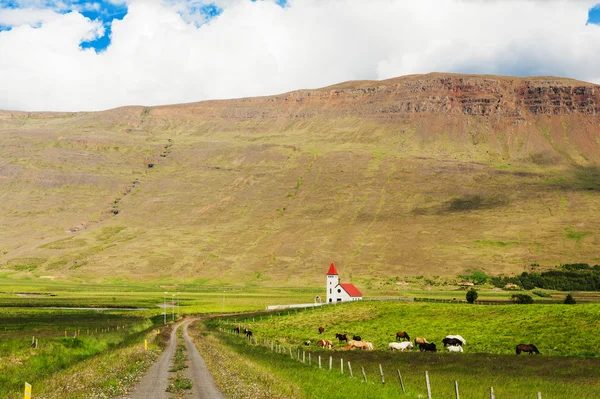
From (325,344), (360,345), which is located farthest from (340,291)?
(360,345)

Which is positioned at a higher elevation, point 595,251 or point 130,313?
point 595,251

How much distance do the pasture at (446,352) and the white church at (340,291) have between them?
113 feet

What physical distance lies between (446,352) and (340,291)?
78183 mm

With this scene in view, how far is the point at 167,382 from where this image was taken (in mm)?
29484

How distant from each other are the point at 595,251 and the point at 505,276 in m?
37.6


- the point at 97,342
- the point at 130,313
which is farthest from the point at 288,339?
the point at 130,313

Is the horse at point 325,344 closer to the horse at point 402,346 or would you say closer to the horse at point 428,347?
the horse at point 402,346

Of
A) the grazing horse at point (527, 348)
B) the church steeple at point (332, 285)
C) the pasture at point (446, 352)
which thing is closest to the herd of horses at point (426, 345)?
the grazing horse at point (527, 348)

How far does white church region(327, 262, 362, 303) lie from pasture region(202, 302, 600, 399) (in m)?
34.4

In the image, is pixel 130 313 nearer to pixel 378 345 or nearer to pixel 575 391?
pixel 378 345

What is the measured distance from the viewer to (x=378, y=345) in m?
55.4

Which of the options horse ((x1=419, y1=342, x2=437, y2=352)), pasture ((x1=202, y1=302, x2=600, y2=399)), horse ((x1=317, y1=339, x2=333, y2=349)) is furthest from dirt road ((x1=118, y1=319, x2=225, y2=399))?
horse ((x1=419, y1=342, x2=437, y2=352))

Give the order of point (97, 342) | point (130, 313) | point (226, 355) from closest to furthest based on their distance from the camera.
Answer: point (226, 355), point (97, 342), point (130, 313)

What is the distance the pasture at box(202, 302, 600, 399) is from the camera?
28603 millimetres
